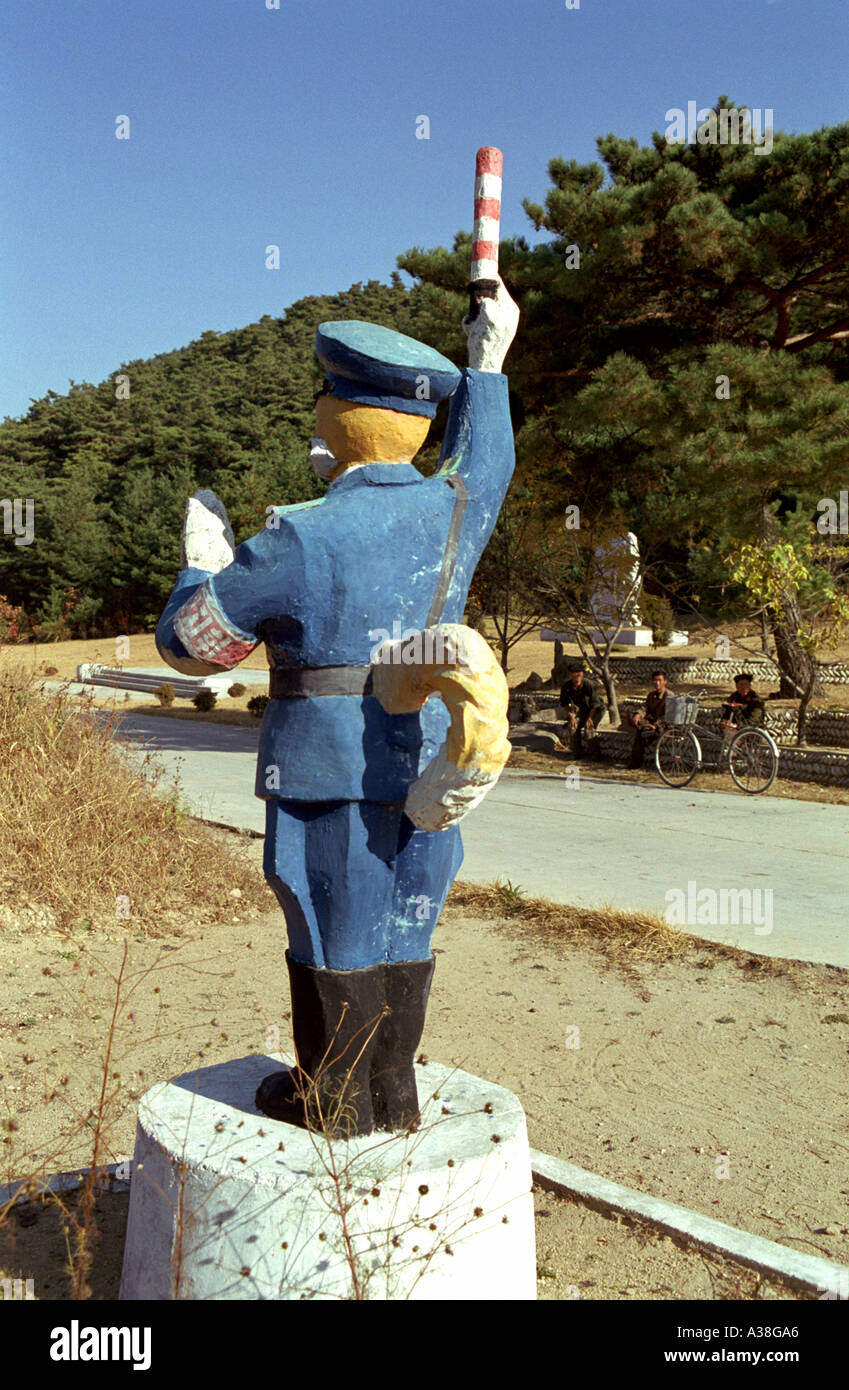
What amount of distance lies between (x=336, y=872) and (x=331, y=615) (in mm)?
553

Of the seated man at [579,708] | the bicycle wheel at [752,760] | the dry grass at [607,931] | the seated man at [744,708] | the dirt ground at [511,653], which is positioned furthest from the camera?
the dirt ground at [511,653]

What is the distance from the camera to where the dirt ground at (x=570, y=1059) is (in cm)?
309

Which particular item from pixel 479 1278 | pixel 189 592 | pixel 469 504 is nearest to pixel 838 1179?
pixel 479 1278

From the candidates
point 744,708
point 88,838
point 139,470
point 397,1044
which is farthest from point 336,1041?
point 139,470

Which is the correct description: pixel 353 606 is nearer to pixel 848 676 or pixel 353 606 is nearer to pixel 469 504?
pixel 469 504

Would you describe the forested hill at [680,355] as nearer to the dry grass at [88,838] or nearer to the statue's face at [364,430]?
the dry grass at [88,838]

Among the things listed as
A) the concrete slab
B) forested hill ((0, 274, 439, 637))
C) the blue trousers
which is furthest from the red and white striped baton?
forested hill ((0, 274, 439, 637))

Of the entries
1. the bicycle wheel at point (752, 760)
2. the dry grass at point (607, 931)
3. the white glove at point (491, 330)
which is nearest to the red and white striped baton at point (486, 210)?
the white glove at point (491, 330)

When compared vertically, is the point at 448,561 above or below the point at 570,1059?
above

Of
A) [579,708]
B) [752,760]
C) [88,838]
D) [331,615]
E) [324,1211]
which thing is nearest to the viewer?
[324,1211]

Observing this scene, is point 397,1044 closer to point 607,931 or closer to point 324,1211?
point 324,1211

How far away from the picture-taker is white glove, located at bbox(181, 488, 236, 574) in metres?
2.61

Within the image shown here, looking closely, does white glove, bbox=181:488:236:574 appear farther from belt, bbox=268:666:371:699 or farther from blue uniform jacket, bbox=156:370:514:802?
belt, bbox=268:666:371:699

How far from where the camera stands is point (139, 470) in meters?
42.4
